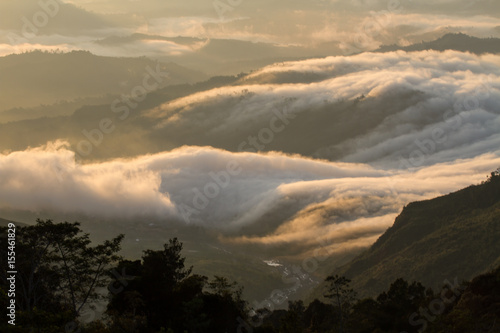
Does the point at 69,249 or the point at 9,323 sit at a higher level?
the point at 69,249

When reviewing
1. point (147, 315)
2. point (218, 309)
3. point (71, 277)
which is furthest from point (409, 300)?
point (71, 277)

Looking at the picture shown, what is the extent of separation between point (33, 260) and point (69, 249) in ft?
23.4

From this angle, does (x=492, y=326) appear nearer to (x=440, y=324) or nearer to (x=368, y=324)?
(x=440, y=324)

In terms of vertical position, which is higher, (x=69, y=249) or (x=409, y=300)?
(x=69, y=249)

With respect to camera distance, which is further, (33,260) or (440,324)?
(440,324)

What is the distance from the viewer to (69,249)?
115562 mm

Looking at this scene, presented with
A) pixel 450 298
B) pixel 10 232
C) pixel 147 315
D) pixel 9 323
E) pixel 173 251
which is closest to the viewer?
pixel 9 323

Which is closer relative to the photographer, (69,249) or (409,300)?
(69,249)

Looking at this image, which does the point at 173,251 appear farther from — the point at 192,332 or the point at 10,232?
the point at 10,232

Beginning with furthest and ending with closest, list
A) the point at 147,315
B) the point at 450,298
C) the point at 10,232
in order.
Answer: the point at 450,298
the point at 147,315
the point at 10,232

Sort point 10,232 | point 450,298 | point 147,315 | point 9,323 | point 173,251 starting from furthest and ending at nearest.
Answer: point 450,298
point 173,251
point 147,315
point 10,232
point 9,323

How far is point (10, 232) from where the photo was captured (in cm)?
10888

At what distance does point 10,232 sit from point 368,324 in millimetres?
66613

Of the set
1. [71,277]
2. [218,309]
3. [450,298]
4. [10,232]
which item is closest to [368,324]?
[450,298]
